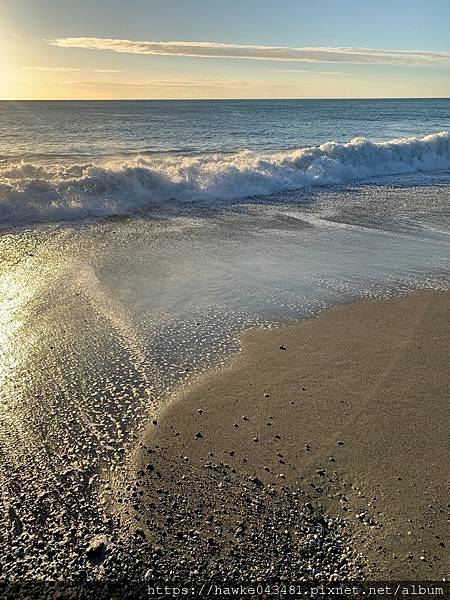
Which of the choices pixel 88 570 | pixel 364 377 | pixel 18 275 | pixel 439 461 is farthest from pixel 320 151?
pixel 88 570

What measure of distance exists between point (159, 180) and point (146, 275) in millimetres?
6947

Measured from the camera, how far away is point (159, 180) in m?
13.6

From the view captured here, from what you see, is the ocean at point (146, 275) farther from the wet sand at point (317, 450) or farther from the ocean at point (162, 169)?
the wet sand at point (317, 450)

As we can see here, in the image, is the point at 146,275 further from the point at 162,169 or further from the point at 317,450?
the point at 162,169

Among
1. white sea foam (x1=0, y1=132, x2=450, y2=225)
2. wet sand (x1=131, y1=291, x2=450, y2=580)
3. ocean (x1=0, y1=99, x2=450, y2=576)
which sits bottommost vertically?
wet sand (x1=131, y1=291, x2=450, y2=580)

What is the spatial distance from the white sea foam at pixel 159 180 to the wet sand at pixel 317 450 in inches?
299

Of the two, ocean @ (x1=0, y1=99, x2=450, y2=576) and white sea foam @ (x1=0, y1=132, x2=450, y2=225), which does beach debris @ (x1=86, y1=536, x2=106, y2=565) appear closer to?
ocean @ (x1=0, y1=99, x2=450, y2=576)

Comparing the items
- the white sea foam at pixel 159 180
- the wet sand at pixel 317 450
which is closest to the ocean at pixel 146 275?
the white sea foam at pixel 159 180

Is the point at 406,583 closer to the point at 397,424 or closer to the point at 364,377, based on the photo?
the point at 397,424

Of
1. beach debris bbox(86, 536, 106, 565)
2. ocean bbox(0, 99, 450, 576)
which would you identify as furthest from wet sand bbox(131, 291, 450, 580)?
ocean bbox(0, 99, 450, 576)

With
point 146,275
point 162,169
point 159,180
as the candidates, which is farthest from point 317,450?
point 162,169

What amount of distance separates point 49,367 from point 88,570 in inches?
93.0

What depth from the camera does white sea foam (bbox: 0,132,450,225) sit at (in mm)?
11422

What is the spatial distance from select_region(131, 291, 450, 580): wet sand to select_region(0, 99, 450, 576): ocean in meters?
0.37
